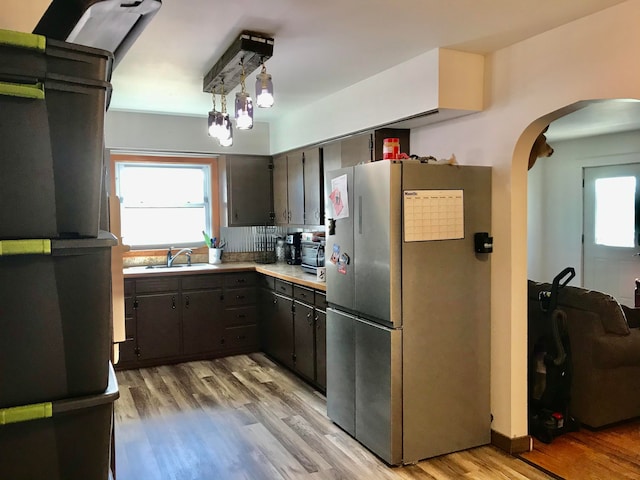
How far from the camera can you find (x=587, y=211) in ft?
19.4

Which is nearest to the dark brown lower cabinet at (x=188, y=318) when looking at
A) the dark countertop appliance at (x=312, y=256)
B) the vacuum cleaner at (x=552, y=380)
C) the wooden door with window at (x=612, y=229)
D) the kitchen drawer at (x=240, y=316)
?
the kitchen drawer at (x=240, y=316)

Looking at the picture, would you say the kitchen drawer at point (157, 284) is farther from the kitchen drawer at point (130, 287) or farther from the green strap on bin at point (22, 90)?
the green strap on bin at point (22, 90)

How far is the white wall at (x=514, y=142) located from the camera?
101 inches

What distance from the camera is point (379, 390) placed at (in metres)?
2.88

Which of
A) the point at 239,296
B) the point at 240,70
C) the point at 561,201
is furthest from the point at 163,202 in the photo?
the point at 561,201

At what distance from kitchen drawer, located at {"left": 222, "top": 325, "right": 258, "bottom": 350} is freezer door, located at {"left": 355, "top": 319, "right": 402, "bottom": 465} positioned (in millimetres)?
2210

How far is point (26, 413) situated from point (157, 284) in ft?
12.7

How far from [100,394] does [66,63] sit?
640mm

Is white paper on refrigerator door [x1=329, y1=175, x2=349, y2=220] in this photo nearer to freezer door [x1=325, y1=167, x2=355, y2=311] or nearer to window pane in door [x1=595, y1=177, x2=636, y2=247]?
freezer door [x1=325, y1=167, x2=355, y2=311]

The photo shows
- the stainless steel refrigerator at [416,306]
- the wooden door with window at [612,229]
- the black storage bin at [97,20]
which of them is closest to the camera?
the black storage bin at [97,20]

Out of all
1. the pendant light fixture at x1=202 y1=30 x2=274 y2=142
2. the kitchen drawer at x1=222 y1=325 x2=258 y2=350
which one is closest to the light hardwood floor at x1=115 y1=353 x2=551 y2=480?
the kitchen drawer at x1=222 y1=325 x2=258 y2=350

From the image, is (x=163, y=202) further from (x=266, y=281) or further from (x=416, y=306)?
(x=416, y=306)

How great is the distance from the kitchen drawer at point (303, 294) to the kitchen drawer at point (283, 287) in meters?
0.08

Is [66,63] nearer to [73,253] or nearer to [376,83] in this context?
[73,253]
